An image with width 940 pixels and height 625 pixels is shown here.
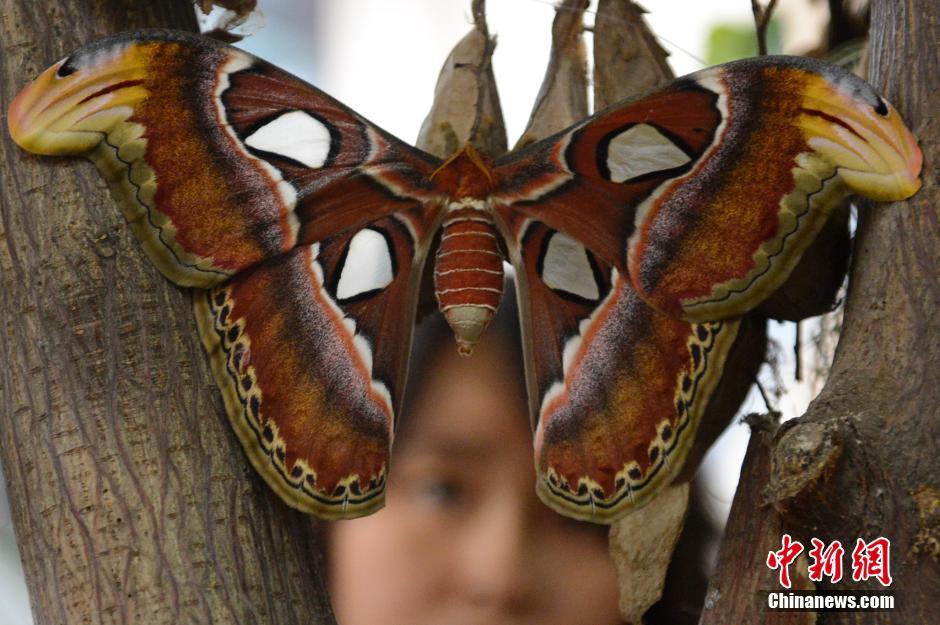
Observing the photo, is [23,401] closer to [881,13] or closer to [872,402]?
[872,402]

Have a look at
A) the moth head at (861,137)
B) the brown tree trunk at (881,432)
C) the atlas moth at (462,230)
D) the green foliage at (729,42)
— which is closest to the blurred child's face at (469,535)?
the atlas moth at (462,230)

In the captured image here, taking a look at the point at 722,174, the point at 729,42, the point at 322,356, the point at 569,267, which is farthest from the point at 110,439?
the point at 729,42

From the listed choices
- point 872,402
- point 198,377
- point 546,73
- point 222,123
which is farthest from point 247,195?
point 872,402

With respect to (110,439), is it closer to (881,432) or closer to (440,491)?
(440,491)

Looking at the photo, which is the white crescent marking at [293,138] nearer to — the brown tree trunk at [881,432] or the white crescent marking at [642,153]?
the white crescent marking at [642,153]

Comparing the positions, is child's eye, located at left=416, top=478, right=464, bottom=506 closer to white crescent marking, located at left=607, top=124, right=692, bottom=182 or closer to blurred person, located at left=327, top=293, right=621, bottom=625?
blurred person, located at left=327, top=293, right=621, bottom=625

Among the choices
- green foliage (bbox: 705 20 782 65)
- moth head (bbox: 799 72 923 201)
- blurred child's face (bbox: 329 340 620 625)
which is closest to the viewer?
moth head (bbox: 799 72 923 201)

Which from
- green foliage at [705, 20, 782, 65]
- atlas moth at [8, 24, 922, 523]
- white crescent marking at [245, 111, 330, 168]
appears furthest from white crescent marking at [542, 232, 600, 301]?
green foliage at [705, 20, 782, 65]
